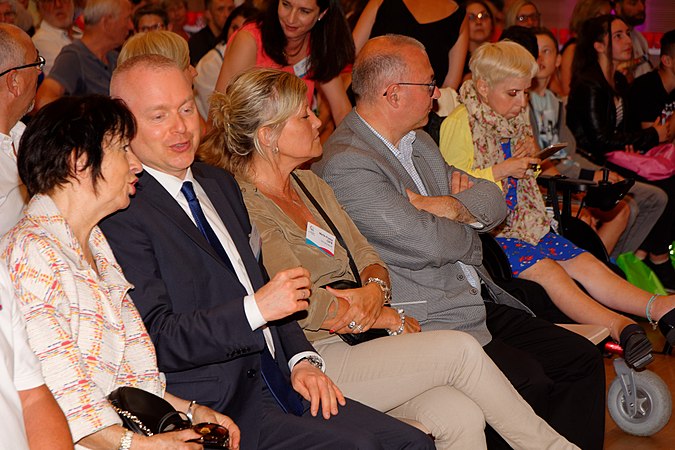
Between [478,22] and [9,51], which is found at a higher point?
[9,51]

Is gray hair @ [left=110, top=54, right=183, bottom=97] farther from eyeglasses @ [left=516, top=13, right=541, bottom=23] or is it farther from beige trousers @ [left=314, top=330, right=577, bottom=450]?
eyeglasses @ [left=516, top=13, right=541, bottom=23]

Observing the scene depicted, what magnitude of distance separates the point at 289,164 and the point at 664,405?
1.98 metres

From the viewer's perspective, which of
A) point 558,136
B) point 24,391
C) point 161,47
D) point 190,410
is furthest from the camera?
point 558,136

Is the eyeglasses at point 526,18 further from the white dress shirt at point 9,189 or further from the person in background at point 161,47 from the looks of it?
the white dress shirt at point 9,189

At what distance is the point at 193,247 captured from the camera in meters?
2.51

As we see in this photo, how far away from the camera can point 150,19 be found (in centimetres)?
636

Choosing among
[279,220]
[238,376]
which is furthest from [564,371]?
[238,376]

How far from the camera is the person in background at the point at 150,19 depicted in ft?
20.8

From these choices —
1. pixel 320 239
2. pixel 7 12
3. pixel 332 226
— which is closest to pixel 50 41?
pixel 7 12

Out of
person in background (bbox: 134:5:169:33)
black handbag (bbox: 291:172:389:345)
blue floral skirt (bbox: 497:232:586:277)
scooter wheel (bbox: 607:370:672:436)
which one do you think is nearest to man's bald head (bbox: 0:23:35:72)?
black handbag (bbox: 291:172:389:345)

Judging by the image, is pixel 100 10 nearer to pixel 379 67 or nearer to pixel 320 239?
pixel 379 67

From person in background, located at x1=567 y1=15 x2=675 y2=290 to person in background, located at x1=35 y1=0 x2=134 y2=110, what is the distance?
3.06 m

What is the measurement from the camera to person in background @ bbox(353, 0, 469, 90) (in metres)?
5.18

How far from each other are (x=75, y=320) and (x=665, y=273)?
5350mm
